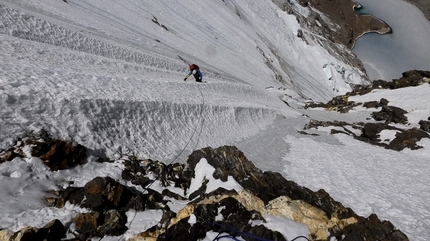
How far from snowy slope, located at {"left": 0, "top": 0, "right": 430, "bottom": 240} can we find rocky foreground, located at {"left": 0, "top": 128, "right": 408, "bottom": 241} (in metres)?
0.98

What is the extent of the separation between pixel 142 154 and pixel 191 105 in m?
5.60

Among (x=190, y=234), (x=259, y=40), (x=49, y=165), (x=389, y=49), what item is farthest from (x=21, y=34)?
(x=389, y=49)

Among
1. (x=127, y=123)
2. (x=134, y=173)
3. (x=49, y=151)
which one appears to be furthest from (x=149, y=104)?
(x=49, y=151)

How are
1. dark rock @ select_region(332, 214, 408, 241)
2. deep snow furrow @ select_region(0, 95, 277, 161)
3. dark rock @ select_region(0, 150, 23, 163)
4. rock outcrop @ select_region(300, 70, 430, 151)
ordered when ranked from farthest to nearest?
rock outcrop @ select_region(300, 70, 430, 151) → deep snow furrow @ select_region(0, 95, 277, 161) → dark rock @ select_region(0, 150, 23, 163) → dark rock @ select_region(332, 214, 408, 241)

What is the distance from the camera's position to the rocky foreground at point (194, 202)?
695 cm

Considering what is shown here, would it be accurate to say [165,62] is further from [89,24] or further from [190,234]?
[190,234]

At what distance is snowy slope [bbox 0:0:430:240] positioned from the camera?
10.9 meters

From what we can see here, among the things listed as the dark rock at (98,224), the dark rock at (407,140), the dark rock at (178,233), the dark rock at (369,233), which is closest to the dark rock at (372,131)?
the dark rock at (407,140)

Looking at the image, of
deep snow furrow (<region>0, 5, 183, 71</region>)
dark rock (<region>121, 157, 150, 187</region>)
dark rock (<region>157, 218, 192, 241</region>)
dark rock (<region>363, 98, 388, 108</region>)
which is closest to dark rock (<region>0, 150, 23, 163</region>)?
dark rock (<region>121, 157, 150, 187</region>)

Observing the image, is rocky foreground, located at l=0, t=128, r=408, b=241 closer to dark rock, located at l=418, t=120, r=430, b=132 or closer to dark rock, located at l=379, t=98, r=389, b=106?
dark rock, located at l=418, t=120, r=430, b=132

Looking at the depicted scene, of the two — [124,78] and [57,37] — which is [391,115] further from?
[57,37]

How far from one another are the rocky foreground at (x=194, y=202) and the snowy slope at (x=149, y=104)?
3.21 ft

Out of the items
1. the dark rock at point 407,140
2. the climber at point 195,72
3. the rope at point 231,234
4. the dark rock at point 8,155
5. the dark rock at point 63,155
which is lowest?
the dark rock at point 8,155

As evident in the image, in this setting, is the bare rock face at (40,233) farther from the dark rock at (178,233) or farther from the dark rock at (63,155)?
the dark rock at (63,155)
